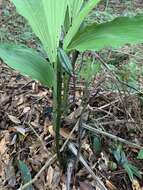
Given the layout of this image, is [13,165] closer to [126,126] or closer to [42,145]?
[42,145]

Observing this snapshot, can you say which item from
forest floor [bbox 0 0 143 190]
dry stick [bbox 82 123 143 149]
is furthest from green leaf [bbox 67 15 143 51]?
dry stick [bbox 82 123 143 149]

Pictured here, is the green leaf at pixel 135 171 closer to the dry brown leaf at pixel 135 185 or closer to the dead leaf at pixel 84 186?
the dry brown leaf at pixel 135 185

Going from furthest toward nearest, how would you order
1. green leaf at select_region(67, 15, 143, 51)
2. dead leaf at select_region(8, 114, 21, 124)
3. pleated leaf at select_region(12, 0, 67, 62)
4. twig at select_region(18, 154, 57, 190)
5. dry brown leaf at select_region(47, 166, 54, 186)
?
dead leaf at select_region(8, 114, 21, 124)
dry brown leaf at select_region(47, 166, 54, 186)
twig at select_region(18, 154, 57, 190)
pleated leaf at select_region(12, 0, 67, 62)
green leaf at select_region(67, 15, 143, 51)

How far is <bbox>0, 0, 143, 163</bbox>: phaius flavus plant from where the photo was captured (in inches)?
44.4

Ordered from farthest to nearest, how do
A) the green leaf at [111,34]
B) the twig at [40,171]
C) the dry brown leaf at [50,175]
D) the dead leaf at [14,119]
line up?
1. the dead leaf at [14,119]
2. the dry brown leaf at [50,175]
3. the twig at [40,171]
4. the green leaf at [111,34]

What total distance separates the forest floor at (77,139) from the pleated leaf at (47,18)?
0.25m

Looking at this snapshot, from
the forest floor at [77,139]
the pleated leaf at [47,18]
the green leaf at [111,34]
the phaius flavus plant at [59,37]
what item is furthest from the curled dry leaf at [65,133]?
the green leaf at [111,34]

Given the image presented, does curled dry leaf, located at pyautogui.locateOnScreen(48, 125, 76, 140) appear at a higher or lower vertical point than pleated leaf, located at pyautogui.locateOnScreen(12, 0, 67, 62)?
→ lower

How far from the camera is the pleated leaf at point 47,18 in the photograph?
1.23 metres

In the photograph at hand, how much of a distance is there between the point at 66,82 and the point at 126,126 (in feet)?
1.06

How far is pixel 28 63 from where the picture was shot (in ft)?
4.35

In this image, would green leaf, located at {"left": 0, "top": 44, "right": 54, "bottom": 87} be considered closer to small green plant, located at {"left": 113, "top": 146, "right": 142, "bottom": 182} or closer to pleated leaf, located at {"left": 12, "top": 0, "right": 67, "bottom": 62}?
pleated leaf, located at {"left": 12, "top": 0, "right": 67, "bottom": 62}

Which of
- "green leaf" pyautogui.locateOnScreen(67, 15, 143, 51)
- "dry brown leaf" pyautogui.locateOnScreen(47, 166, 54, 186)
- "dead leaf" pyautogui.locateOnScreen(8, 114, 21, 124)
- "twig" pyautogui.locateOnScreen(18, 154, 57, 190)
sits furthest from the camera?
"dead leaf" pyautogui.locateOnScreen(8, 114, 21, 124)

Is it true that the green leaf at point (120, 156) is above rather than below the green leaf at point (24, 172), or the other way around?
above
